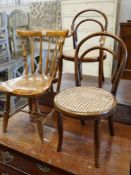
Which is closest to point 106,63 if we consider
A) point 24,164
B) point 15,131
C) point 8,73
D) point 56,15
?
point 56,15

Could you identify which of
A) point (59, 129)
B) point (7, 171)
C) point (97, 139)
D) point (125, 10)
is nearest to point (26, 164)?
point (7, 171)

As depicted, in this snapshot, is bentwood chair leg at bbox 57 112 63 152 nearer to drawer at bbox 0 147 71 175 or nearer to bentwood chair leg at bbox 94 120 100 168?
drawer at bbox 0 147 71 175

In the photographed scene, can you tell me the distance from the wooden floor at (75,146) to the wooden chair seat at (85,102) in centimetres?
36

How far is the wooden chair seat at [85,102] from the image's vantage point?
1.10 m

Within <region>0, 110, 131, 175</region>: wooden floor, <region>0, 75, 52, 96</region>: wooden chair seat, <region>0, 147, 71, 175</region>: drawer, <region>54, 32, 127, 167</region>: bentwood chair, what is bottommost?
<region>0, 147, 71, 175</region>: drawer

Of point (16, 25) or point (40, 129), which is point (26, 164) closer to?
point (40, 129)

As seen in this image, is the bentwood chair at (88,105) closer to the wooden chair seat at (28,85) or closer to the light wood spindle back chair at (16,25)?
the wooden chair seat at (28,85)

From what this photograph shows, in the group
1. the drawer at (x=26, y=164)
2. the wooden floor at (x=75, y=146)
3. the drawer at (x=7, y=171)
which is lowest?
the drawer at (x=7, y=171)

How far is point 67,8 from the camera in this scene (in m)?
2.89

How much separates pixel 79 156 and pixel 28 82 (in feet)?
2.25

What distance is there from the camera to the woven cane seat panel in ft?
3.70

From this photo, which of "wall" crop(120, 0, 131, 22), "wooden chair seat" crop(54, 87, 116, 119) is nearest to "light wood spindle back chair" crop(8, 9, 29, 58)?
"wall" crop(120, 0, 131, 22)

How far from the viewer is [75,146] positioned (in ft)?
4.66

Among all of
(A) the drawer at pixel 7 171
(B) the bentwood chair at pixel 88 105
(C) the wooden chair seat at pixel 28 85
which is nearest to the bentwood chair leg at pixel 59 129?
(B) the bentwood chair at pixel 88 105
